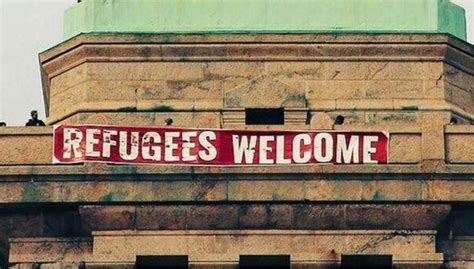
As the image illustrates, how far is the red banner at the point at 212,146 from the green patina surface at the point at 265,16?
540 centimetres

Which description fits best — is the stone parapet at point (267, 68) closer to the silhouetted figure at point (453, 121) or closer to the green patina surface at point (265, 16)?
the silhouetted figure at point (453, 121)

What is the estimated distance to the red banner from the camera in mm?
79625

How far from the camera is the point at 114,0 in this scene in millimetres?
85312

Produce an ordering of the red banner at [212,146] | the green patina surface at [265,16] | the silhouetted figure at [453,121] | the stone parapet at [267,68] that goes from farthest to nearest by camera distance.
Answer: the green patina surface at [265,16] < the stone parapet at [267,68] < the silhouetted figure at [453,121] < the red banner at [212,146]

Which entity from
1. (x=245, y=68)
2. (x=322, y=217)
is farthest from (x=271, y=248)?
(x=245, y=68)

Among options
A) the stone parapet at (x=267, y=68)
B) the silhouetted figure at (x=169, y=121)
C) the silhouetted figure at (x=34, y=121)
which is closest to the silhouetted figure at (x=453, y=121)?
the stone parapet at (x=267, y=68)

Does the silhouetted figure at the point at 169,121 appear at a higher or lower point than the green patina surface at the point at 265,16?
lower

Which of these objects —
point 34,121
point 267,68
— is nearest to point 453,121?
point 267,68

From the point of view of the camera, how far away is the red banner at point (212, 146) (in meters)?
79.6

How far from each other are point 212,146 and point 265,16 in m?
6.35

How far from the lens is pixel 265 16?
3351 inches

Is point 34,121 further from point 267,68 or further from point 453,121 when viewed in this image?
point 453,121

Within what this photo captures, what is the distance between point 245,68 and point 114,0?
400 cm

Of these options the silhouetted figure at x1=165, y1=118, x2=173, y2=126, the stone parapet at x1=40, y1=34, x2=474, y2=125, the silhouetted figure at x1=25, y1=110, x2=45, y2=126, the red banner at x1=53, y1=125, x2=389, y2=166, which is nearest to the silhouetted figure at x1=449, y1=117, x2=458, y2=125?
the stone parapet at x1=40, y1=34, x2=474, y2=125
